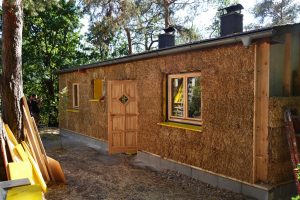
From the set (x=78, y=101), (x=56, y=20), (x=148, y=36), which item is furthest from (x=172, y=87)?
(x=148, y=36)

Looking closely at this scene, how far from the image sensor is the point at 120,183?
667cm

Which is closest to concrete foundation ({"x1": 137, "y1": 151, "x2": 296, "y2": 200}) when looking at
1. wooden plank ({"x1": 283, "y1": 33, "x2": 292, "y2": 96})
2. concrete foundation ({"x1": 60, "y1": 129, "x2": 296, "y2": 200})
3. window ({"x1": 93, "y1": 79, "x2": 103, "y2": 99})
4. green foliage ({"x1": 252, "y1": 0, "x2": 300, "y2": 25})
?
concrete foundation ({"x1": 60, "y1": 129, "x2": 296, "y2": 200})

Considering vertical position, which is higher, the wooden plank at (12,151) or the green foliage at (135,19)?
the green foliage at (135,19)

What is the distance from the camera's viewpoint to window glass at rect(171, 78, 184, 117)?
730cm

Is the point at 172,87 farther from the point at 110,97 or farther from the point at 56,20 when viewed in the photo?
the point at 56,20

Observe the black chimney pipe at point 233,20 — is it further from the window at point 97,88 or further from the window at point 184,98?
the window at point 97,88

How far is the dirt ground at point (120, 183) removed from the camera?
5.89 m

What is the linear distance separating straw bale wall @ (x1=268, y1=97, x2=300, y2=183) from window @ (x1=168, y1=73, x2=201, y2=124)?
6.14ft

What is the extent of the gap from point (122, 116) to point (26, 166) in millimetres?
4215

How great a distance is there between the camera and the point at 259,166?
550 centimetres

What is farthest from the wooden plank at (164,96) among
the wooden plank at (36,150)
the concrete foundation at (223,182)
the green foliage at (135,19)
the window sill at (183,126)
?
the green foliage at (135,19)

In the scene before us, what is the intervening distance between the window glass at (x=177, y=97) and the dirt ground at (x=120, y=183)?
152 centimetres

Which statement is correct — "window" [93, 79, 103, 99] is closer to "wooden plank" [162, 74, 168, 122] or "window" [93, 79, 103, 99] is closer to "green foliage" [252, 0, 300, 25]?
"wooden plank" [162, 74, 168, 122]

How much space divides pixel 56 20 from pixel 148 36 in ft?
→ 24.0
